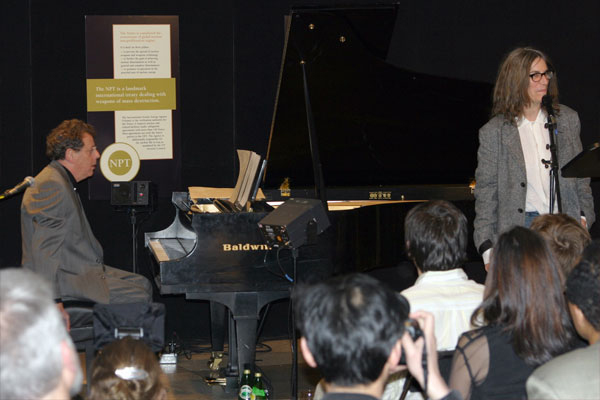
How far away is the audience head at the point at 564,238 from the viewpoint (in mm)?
2727

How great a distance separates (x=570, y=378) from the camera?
177 centimetres

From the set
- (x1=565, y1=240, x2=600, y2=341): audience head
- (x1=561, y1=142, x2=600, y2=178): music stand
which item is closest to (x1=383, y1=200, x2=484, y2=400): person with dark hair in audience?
(x1=565, y1=240, x2=600, y2=341): audience head

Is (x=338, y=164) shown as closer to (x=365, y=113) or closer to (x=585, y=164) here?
(x=365, y=113)

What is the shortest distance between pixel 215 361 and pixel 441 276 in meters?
2.85

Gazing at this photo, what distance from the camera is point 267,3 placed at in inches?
236

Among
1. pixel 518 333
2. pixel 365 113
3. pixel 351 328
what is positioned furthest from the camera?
pixel 365 113

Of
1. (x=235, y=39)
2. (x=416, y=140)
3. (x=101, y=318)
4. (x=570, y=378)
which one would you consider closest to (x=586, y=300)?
(x=570, y=378)

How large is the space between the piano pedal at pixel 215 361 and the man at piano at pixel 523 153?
213 centimetres

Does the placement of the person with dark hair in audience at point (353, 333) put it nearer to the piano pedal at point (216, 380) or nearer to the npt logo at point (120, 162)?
the piano pedal at point (216, 380)

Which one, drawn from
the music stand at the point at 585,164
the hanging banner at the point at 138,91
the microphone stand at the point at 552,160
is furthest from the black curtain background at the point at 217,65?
the music stand at the point at 585,164

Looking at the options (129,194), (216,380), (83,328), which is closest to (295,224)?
(83,328)

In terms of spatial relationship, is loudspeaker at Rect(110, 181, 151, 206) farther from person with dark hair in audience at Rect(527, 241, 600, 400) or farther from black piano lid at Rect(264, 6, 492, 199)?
person with dark hair in audience at Rect(527, 241, 600, 400)

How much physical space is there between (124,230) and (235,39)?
1.69m

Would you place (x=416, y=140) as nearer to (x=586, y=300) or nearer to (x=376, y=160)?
(x=376, y=160)
